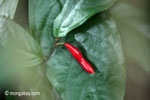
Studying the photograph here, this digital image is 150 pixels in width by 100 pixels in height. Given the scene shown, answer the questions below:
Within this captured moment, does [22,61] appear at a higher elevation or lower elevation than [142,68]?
higher

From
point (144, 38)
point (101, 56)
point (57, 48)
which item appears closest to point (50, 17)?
point (57, 48)

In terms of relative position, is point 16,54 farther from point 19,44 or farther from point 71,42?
point 71,42

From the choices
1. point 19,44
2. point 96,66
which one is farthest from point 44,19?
point 96,66

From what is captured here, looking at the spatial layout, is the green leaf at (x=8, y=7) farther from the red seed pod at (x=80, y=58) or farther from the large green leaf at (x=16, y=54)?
the red seed pod at (x=80, y=58)

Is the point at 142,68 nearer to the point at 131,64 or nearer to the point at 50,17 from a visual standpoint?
the point at 131,64

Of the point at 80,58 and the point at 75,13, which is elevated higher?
the point at 75,13

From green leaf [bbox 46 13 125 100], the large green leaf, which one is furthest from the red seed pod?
the large green leaf
